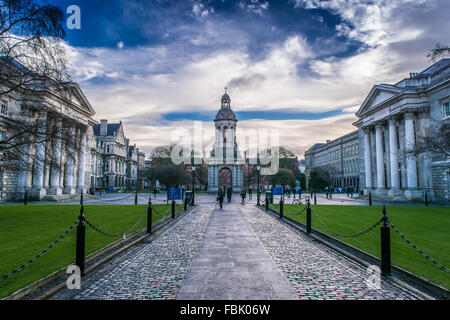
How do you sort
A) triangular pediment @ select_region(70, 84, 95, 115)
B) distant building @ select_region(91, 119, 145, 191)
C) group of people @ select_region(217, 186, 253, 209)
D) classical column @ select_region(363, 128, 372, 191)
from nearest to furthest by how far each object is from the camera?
group of people @ select_region(217, 186, 253, 209), triangular pediment @ select_region(70, 84, 95, 115), classical column @ select_region(363, 128, 372, 191), distant building @ select_region(91, 119, 145, 191)

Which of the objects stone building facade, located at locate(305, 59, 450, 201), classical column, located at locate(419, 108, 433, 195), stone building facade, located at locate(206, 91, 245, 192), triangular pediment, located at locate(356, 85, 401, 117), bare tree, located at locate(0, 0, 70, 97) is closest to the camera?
bare tree, located at locate(0, 0, 70, 97)

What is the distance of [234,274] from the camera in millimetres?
6098

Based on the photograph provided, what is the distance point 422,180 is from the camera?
1283 inches

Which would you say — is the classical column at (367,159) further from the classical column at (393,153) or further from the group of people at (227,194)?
the group of people at (227,194)

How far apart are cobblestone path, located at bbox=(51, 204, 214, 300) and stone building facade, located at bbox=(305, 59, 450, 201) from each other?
26.9 m

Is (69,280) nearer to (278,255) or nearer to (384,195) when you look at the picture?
(278,255)

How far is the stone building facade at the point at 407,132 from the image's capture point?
30344 mm

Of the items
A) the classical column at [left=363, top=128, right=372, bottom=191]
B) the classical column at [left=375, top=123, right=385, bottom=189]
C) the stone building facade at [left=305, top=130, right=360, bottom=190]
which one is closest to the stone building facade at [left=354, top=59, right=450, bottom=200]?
the classical column at [left=375, top=123, right=385, bottom=189]

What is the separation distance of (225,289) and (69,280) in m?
3.05

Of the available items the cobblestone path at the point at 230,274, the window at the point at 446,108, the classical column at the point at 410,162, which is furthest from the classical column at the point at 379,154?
the cobblestone path at the point at 230,274

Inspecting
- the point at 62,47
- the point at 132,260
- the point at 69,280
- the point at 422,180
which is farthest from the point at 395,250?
the point at 422,180

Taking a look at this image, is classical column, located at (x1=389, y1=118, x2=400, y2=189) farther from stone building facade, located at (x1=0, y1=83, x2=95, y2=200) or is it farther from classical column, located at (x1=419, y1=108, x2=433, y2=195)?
stone building facade, located at (x1=0, y1=83, x2=95, y2=200)

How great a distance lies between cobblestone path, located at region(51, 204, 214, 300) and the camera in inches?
199

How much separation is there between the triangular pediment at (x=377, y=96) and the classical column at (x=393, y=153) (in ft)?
10.1
